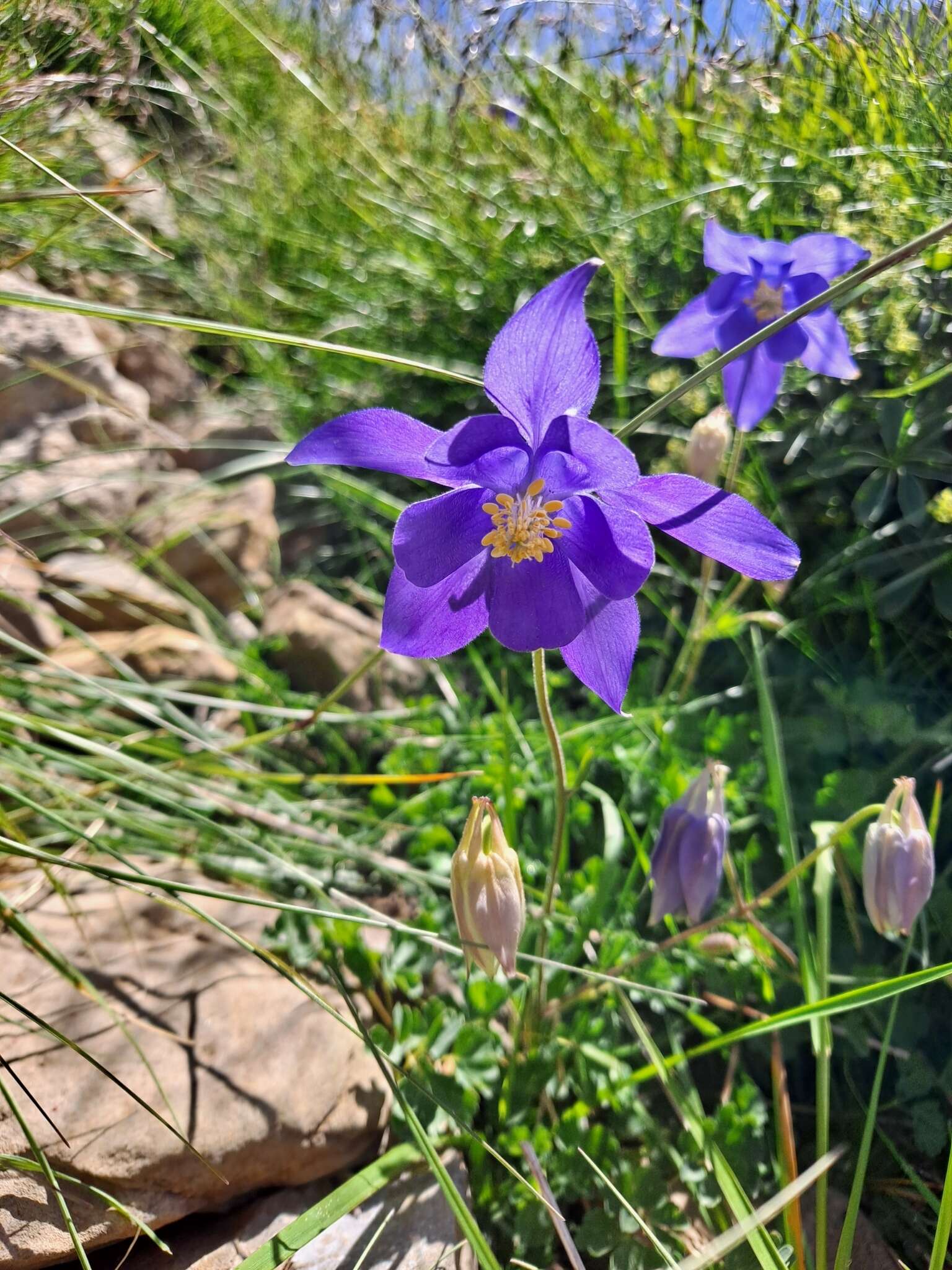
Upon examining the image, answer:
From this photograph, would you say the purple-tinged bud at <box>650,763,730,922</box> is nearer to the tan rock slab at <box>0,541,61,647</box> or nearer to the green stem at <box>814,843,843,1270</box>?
the green stem at <box>814,843,843,1270</box>

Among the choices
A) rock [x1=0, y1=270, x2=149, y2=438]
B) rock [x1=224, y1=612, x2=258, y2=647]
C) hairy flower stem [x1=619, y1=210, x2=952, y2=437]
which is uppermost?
rock [x1=0, y1=270, x2=149, y2=438]

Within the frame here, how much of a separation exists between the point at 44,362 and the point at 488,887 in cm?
228

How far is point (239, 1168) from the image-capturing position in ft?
5.14

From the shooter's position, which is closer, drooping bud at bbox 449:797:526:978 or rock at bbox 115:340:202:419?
drooping bud at bbox 449:797:526:978

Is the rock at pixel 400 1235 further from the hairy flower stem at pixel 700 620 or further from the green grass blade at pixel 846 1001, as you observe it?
the hairy flower stem at pixel 700 620

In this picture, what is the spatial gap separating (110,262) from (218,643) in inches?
63.8

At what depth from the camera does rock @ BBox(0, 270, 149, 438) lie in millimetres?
2811

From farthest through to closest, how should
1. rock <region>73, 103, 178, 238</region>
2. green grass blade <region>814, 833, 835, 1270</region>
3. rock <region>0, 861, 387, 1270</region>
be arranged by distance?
rock <region>73, 103, 178, 238</region> < rock <region>0, 861, 387, 1270</region> < green grass blade <region>814, 833, 835, 1270</region>

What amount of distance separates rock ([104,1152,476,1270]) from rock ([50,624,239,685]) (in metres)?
1.36

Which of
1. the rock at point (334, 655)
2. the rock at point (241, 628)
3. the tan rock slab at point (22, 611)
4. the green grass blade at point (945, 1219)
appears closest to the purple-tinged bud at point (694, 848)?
the green grass blade at point (945, 1219)

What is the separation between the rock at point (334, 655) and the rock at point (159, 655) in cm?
19

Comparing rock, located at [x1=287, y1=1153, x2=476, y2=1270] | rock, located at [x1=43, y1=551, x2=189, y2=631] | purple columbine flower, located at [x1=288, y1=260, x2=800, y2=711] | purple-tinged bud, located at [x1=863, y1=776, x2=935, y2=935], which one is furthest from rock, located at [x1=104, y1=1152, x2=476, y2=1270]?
rock, located at [x1=43, y1=551, x2=189, y2=631]

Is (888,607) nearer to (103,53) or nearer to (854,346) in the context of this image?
(854,346)

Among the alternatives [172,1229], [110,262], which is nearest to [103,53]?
[110,262]
